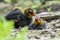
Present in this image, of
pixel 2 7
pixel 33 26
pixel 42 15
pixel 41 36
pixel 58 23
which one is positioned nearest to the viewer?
pixel 41 36

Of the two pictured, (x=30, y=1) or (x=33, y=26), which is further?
(x=30, y=1)

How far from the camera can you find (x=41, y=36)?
1285mm

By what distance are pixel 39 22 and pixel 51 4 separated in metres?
0.66

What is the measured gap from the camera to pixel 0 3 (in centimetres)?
217

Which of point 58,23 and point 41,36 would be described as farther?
point 58,23

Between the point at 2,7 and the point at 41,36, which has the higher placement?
the point at 2,7

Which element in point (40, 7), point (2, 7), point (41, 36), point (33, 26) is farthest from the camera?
point (2, 7)

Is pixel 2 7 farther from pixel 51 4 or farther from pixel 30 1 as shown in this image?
pixel 51 4

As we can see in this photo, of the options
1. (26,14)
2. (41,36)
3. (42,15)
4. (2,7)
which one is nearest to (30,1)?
(2,7)

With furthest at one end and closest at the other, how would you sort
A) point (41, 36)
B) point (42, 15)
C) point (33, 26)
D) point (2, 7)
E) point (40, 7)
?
point (2, 7) → point (40, 7) → point (42, 15) → point (33, 26) → point (41, 36)

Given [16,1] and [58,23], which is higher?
[16,1]

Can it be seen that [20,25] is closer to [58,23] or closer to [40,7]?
[58,23]

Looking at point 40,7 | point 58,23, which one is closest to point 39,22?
point 58,23

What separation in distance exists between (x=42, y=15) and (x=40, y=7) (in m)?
0.28
